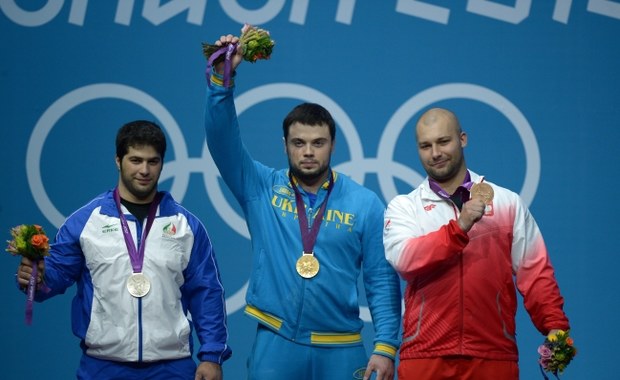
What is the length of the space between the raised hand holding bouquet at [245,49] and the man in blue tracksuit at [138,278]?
0.37 meters

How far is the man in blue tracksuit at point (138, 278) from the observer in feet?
13.7

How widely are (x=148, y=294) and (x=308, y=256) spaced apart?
0.64m

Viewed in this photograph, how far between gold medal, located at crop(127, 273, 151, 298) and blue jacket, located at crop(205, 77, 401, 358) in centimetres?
45

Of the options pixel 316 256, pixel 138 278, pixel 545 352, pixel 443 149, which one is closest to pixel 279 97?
pixel 316 256

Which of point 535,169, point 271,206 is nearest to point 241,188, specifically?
point 271,206

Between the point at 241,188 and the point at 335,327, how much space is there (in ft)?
2.26

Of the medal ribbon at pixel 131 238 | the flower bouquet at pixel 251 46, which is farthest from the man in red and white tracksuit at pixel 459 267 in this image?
the medal ribbon at pixel 131 238

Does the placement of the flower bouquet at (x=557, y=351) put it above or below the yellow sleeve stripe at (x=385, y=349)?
above

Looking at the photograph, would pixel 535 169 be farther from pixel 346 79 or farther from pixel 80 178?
pixel 80 178

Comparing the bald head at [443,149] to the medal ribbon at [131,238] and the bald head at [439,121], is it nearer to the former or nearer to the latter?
the bald head at [439,121]

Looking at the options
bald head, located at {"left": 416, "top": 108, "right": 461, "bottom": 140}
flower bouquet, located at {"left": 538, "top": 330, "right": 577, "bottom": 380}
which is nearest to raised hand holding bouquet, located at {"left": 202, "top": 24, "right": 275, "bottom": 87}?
bald head, located at {"left": 416, "top": 108, "right": 461, "bottom": 140}

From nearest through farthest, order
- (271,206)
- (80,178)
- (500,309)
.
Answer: (500,309)
(271,206)
(80,178)

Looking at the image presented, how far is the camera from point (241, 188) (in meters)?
4.55

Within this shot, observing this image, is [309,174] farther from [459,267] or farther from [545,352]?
[545,352]
